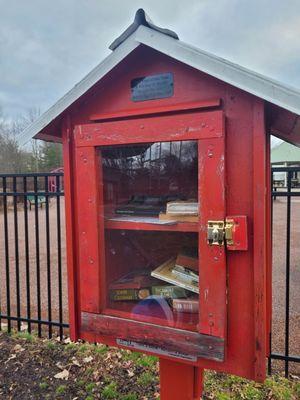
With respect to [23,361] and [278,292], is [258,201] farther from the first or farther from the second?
[278,292]

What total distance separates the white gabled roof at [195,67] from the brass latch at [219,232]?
0.49 m

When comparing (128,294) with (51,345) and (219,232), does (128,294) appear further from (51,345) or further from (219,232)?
(51,345)

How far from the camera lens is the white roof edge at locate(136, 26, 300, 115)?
1.19m

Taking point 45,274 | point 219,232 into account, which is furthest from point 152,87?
point 45,274

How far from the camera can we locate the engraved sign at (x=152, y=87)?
1412 millimetres

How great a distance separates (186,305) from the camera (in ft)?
4.93

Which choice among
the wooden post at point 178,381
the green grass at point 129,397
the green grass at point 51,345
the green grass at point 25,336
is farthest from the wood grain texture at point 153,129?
the green grass at point 25,336

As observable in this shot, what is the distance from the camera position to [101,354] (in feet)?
9.54

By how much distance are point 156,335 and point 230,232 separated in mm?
594

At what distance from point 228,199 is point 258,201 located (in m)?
0.12

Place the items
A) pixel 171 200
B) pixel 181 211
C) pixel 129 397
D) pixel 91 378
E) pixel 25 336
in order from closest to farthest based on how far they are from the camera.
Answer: pixel 181 211, pixel 171 200, pixel 129 397, pixel 91 378, pixel 25 336

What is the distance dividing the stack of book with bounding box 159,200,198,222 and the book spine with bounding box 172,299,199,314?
380 millimetres

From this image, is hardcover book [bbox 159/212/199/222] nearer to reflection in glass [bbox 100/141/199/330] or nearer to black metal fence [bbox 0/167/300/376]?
reflection in glass [bbox 100/141/199/330]

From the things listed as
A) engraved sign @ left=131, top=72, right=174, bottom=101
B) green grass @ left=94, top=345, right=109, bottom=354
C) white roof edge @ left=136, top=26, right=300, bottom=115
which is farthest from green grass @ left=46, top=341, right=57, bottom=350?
white roof edge @ left=136, top=26, right=300, bottom=115
